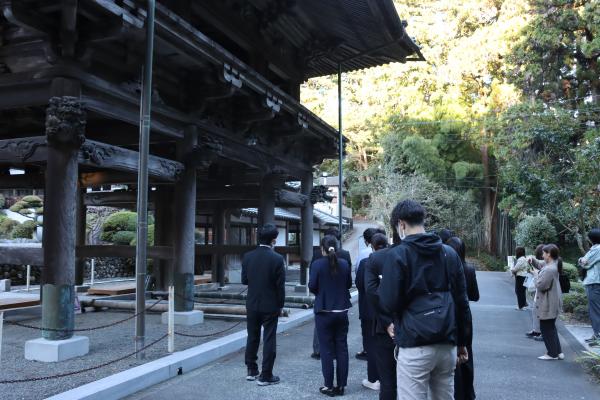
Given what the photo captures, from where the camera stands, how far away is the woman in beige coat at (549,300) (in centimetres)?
701

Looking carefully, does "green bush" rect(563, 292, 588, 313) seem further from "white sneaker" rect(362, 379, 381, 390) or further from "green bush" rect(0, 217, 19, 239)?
"green bush" rect(0, 217, 19, 239)

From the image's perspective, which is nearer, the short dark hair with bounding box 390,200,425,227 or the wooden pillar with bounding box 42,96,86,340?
the short dark hair with bounding box 390,200,425,227

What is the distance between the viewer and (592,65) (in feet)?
70.1

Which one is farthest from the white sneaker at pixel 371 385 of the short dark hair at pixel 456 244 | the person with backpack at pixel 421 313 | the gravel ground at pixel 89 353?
the gravel ground at pixel 89 353

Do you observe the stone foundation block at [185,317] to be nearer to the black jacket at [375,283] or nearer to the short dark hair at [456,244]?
the black jacket at [375,283]

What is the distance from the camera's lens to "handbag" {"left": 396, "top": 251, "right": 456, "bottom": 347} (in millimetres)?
2957

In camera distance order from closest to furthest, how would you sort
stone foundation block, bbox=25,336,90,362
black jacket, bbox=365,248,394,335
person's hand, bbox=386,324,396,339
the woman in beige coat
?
1. person's hand, bbox=386,324,396,339
2. black jacket, bbox=365,248,394,335
3. stone foundation block, bbox=25,336,90,362
4. the woman in beige coat

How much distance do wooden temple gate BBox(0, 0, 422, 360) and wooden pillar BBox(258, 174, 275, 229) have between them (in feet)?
0.08

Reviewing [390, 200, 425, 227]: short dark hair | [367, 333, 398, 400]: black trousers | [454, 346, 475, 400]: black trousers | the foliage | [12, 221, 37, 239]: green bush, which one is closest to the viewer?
[390, 200, 425, 227]: short dark hair

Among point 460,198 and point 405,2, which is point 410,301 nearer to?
point 460,198

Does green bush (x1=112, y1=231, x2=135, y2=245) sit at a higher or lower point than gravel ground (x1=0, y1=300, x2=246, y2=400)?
higher

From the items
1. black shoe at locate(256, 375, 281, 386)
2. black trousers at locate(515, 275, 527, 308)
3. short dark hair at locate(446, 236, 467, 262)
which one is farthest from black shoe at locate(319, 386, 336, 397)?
black trousers at locate(515, 275, 527, 308)

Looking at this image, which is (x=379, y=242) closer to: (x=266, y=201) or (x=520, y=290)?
(x=266, y=201)

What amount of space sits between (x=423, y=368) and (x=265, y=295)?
9.24ft
